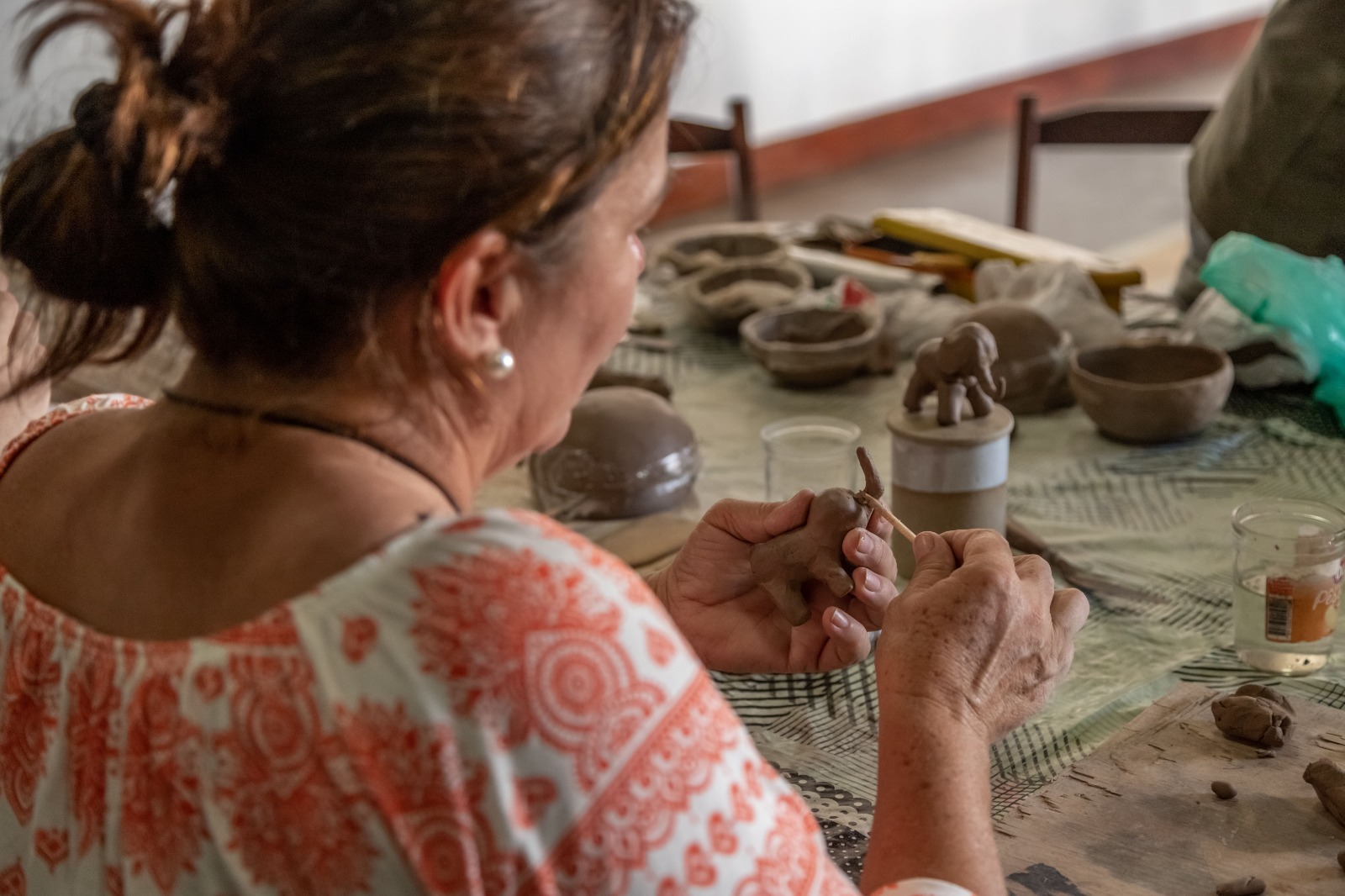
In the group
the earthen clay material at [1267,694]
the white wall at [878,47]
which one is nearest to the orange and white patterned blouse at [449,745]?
the earthen clay material at [1267,694]

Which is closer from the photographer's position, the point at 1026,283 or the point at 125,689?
the point at 125,689

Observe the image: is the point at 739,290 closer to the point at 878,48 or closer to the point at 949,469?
the point at 949,469

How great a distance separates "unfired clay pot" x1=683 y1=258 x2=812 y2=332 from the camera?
228 cm

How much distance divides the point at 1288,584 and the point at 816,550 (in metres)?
0.46

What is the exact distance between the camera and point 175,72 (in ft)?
2.56

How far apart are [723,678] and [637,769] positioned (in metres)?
0.62

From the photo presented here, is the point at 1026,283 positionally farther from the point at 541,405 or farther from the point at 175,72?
the point at 175,72

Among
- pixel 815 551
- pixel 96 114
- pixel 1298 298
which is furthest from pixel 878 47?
pixel 96 114

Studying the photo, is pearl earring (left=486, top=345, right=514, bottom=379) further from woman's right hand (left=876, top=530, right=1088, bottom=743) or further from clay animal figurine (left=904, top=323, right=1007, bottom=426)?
clay animal figurine (left=904, top=323, right=1007, bottom=426)

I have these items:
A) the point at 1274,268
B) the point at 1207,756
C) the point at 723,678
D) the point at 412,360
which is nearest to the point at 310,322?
the point at 412,360

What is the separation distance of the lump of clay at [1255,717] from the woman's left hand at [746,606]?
1.00ft

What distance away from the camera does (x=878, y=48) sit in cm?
659

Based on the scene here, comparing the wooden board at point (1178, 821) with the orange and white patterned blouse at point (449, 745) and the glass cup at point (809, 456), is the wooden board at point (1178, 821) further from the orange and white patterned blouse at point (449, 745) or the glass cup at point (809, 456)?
the glass cup at point (809, 456)

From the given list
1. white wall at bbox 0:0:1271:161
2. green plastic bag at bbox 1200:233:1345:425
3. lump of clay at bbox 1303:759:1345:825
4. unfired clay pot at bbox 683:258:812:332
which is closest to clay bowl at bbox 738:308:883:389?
unfired clay pot at bbox 683:258:812:332
